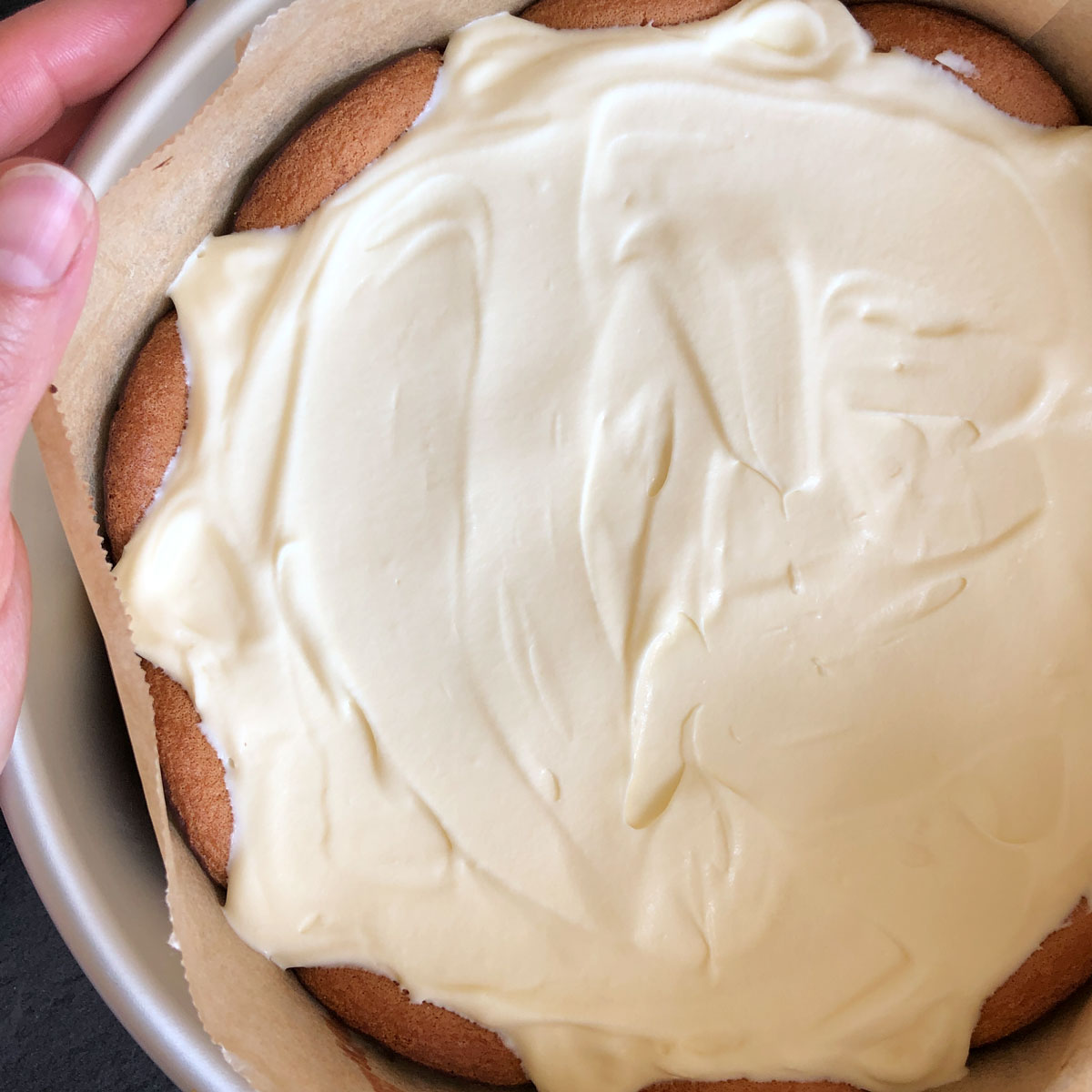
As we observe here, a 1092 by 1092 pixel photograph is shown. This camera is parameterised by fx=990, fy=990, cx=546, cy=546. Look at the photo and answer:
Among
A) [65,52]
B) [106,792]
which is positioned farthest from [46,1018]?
[65,52]

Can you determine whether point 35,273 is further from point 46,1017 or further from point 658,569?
point 46,1017

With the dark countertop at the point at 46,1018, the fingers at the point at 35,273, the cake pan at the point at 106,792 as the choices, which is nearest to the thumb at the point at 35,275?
the fingers at the point at 35,273

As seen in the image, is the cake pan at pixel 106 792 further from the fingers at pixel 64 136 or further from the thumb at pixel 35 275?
the fingers at pixel 64 136

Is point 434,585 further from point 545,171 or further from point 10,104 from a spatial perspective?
point 10,104

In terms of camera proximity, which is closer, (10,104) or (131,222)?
(131,222)

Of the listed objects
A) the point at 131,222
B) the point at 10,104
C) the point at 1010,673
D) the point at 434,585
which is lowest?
the point at 1010,673

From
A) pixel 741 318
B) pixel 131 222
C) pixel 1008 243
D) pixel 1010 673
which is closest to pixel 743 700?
pixel 1010 673
